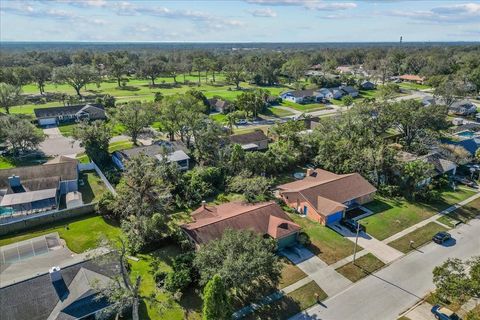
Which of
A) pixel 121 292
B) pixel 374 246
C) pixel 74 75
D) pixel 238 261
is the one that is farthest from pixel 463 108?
pixel 74 75

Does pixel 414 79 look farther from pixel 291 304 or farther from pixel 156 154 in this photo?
pixel 291 304

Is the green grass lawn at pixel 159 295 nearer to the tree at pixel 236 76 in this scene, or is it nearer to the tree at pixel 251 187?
the tree at pixel 251 187

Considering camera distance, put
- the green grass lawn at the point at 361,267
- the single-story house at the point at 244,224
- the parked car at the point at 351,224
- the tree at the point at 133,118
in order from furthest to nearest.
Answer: the tree at the point at 133,118
the parked car at the point at 351,224
the single-story house at the point at 244,224
the green grass lawn at the point at 361,267

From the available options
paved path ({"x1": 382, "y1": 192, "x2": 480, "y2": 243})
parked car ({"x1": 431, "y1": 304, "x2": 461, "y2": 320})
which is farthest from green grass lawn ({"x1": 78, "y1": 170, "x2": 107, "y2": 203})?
parked car ({"x1": 431, "y1": 304, "x2": 461, "y2": 320})

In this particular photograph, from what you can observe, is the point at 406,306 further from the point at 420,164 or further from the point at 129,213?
the point at 129,213

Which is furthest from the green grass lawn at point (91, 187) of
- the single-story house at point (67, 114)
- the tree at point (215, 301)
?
the single-story house at point (67, 114)
